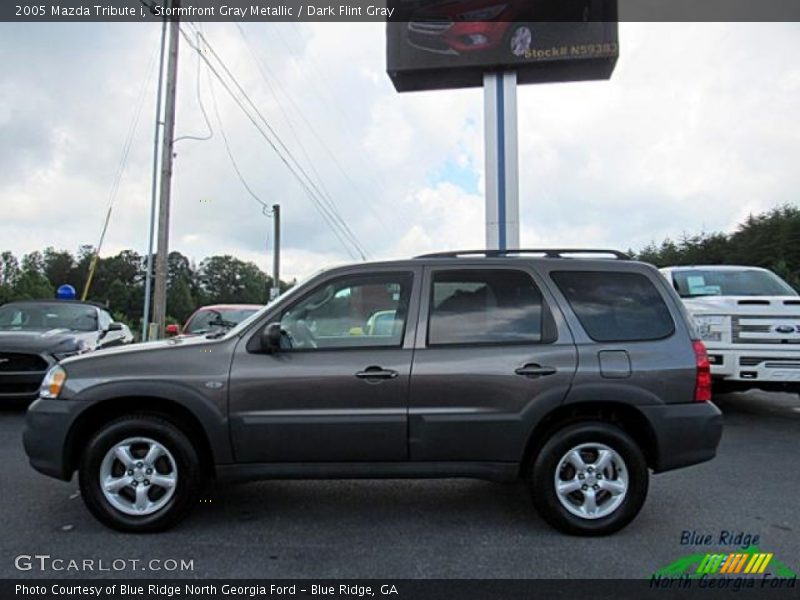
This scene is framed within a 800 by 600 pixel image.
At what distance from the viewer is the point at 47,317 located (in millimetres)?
9078

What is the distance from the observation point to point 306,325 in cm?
395

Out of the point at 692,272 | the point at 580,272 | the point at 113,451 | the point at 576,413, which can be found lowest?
the point at 113,451

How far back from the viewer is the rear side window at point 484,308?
386 cm

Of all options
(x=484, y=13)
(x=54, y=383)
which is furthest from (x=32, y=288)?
(x=54, y=383)

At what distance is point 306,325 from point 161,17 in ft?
45.5

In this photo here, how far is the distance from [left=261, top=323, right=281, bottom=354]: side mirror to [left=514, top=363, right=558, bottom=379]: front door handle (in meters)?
1.56

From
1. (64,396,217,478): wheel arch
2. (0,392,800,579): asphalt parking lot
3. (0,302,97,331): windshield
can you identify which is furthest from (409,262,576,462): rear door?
(0,302,97,331): windshield

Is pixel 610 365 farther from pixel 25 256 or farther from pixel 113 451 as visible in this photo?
pixel 25 256

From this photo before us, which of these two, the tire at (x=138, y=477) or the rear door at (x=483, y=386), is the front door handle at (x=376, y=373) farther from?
the tire at (x=138, y=477)

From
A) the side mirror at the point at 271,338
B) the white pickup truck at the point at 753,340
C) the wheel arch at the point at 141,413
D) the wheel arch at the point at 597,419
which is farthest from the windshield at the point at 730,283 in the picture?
the wheel arch at the point at 141,413

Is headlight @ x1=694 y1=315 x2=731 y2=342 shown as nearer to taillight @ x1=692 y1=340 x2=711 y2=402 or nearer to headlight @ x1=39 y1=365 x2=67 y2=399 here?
taillight @ x1=692 y1=340 x2=711 y2=402

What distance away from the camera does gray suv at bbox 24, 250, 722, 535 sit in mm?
3703
